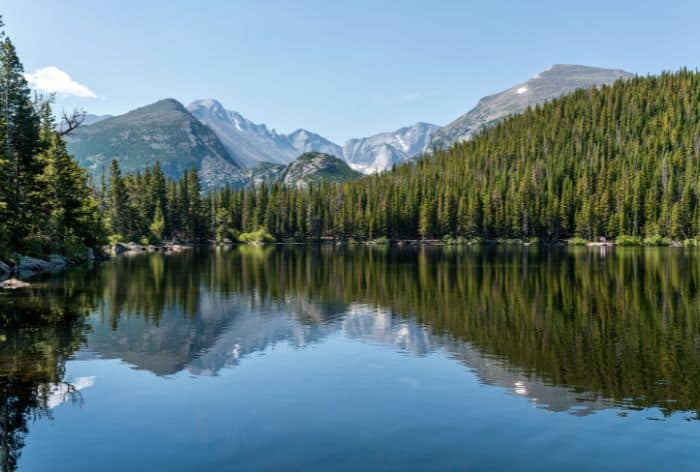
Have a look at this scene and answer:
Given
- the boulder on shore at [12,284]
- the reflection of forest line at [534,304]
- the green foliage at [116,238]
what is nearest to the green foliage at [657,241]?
the reflection of forest line at [534,304]

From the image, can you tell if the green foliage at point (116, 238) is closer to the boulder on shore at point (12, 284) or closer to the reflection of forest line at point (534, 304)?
the reflection of forest line at point (534, 304)

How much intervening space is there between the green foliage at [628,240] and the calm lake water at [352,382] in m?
135

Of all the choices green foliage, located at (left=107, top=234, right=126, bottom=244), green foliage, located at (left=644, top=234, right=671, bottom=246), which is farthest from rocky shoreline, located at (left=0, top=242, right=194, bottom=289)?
green foliage, located at (left=644, top=234, right=671, bottom=246)

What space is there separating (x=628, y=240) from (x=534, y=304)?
149 m

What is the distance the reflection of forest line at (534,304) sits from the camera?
2662 cm

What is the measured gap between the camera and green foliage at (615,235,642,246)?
17562 cm

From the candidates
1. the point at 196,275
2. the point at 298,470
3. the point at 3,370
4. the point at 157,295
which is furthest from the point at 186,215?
the point at 298,470

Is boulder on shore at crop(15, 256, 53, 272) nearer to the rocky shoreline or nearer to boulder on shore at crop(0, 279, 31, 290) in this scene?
the rocky shoreline

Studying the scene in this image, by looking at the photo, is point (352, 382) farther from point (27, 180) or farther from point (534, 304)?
point (27, 180)

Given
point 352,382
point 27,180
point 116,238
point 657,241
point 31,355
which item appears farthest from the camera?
point 657,241

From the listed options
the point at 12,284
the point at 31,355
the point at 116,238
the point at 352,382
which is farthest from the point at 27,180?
the point at 116,238

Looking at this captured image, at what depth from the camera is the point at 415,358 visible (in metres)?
30.8

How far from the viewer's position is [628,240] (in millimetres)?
176625

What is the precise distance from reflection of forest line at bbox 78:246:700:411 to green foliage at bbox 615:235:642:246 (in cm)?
9629
